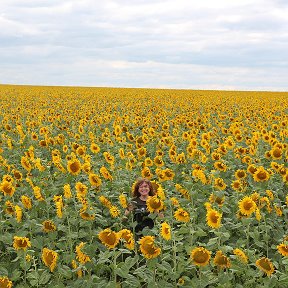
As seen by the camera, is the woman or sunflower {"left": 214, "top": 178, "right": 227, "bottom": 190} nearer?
the woman

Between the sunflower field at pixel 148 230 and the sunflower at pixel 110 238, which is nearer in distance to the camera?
the sunflower at pixel 110 238

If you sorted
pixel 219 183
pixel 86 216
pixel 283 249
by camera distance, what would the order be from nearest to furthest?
pixel 283 249
pixel 86 216
pixel 219 183

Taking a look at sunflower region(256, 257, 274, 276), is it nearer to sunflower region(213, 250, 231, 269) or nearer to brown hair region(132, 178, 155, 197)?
sunflower region(213, 250, 231, 269)

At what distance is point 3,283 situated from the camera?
417cm

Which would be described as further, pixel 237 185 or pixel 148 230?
pixel 237 185

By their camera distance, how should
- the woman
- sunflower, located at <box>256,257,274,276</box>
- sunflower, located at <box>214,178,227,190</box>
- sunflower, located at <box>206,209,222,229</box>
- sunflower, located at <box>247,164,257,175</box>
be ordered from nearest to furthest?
sunflower, located at <box>256,257,274,276</box>, sunflower, located at <box>206,209,222,229</box>, the woman, sunflower, located at <box>214,178,227,190</box>, sunflower, located at <box>247,164,257,175</box>

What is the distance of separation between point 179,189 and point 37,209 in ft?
7.10

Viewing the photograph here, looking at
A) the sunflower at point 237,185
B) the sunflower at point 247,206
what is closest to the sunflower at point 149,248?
the sunflower at point 247,206

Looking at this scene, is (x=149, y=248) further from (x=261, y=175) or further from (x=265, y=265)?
(x=261, y=175)

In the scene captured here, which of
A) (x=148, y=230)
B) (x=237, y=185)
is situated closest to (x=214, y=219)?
(x=148, y=230)

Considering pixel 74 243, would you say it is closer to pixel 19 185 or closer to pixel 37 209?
pixel 37 209

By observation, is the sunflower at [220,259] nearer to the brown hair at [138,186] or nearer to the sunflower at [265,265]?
the sunflower at [265,265]

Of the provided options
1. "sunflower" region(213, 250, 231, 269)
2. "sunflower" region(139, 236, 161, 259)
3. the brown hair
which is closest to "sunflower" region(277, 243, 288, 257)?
"sunflower" region(213, 250, 231, 269)

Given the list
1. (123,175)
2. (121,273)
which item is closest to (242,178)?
(123,175)
